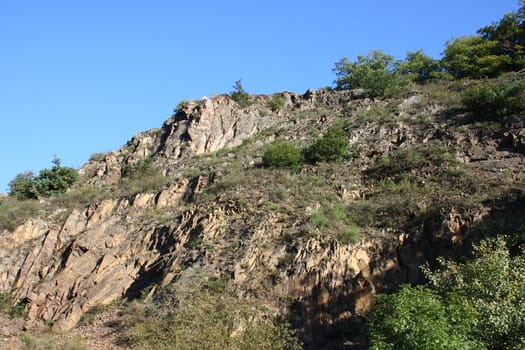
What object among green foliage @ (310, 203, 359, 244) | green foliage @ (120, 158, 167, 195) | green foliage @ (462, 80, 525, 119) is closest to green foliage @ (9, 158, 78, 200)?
green foliage @ (120, 158, 167, 195)

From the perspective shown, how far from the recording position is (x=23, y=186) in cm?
3166

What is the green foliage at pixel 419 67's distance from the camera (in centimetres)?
4050

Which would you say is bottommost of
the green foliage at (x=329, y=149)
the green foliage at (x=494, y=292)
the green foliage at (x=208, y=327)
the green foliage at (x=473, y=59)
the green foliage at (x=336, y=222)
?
the green foliage at (x=208, y=327)

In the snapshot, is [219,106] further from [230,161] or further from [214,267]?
[214,267]

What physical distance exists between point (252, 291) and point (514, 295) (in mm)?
8790

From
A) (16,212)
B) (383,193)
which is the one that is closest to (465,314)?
(383,193)

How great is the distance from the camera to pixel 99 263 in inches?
907

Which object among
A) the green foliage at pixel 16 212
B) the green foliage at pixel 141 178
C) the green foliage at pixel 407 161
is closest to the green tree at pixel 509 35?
the green foliage at pixel 407 161

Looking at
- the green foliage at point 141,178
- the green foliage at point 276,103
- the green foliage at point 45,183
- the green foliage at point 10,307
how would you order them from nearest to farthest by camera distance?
the green foliage at point 10,307 → the green foliage at point 141,178 → the green foliage at point 45,183 → the green foliage at point 276,103

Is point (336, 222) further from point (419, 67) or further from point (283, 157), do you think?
point (419, 67)

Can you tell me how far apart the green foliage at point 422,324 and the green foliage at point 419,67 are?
29.4 meters

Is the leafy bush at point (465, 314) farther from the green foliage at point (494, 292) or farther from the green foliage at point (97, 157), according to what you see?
the green foliage at point (97, 157)

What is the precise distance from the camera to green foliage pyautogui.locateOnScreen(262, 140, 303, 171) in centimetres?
2681

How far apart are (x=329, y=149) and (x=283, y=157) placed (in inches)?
88.7
